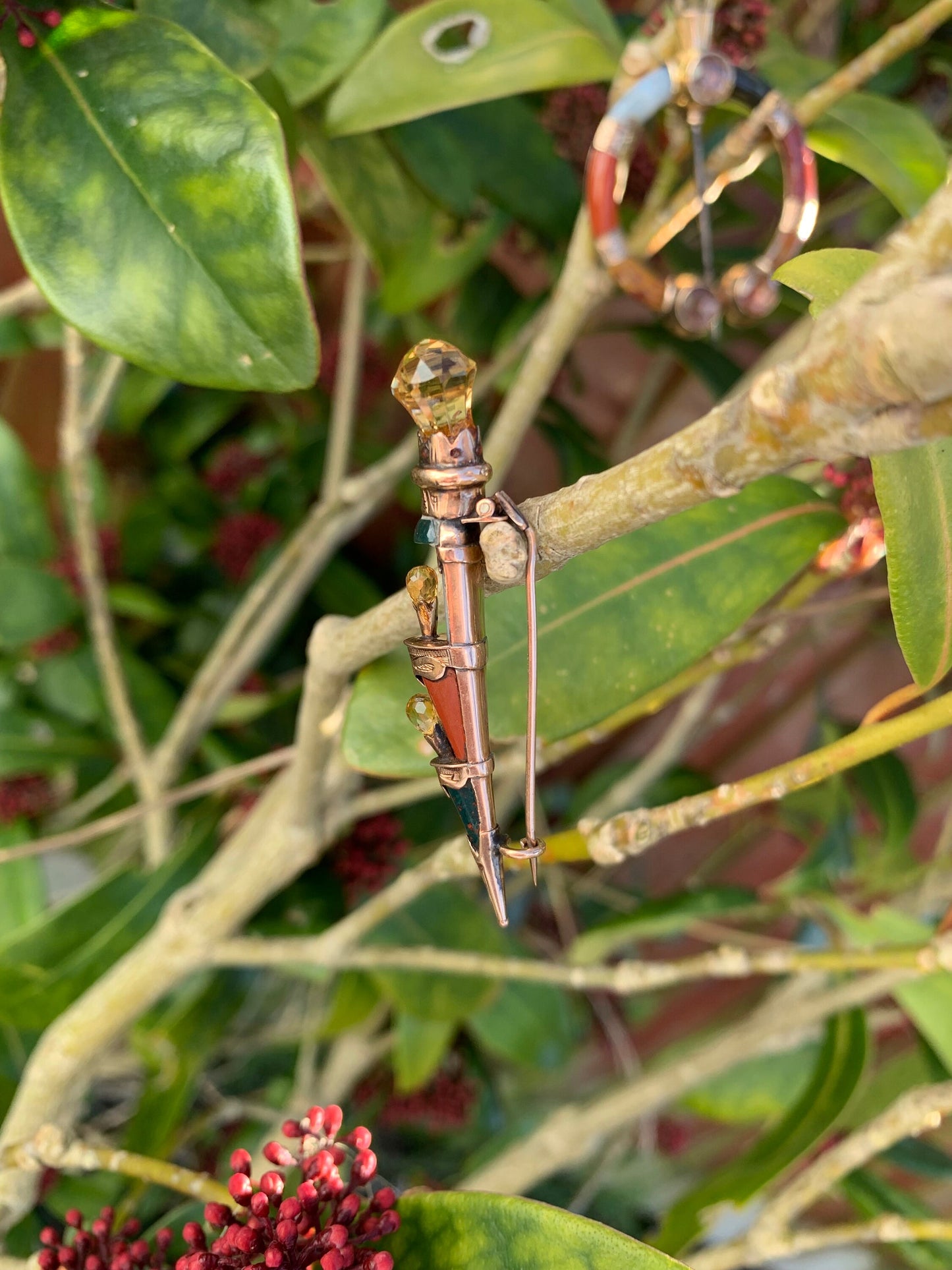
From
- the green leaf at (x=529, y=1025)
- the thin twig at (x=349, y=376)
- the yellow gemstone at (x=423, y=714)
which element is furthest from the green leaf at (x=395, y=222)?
the green leaf at (x=529, y=1025)

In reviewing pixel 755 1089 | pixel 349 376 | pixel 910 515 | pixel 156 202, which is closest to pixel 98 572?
pixel 349 376

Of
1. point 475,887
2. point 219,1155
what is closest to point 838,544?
point 475,887

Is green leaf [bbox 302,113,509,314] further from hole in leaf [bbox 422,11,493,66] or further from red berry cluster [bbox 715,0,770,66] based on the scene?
red berry cluster [bbox 715,0,770,66]

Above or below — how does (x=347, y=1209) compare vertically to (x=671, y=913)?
above

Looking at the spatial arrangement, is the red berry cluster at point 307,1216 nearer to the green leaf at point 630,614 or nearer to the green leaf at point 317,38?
the green leaf at point 630,614

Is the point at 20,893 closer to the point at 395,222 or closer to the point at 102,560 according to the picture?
the point at 102,560

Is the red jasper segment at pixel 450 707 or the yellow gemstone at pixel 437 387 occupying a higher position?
the yellow gemstone at pixel 437 387
